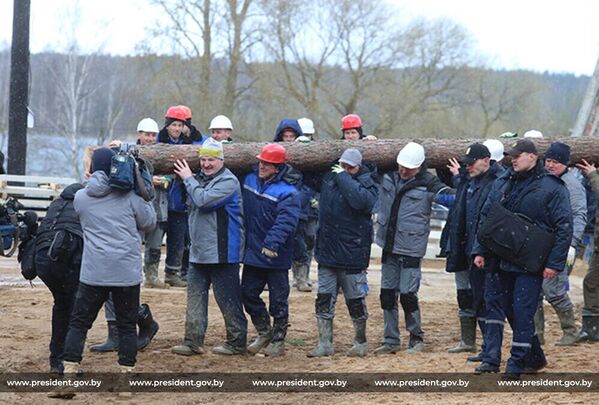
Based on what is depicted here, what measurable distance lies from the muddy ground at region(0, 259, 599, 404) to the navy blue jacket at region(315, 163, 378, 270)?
1000 mm

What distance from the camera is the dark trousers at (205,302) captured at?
373 inches

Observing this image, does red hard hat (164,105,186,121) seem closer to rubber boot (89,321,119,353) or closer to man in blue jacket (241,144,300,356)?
man in blue jacket (241,144,300,356)

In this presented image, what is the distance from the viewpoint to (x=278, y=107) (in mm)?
39625

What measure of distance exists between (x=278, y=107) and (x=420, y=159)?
30.3 metres

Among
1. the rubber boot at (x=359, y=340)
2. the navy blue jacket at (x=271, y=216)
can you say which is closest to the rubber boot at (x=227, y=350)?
the navy blue jacket at (x=271, y=216)

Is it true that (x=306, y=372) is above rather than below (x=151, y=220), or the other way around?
below

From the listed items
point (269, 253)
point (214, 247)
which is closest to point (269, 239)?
point (269, 253)

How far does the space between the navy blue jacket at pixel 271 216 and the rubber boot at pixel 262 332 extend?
0.61 metres

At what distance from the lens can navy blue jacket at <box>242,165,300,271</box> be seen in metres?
9.38

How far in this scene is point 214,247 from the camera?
9.27 m

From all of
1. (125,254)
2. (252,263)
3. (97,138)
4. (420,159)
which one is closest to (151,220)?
(125,254)

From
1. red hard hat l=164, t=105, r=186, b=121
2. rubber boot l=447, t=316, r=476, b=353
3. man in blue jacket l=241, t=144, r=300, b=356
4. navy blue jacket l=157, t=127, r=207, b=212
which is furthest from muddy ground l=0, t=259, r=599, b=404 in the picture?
red hard hat l=164, t=105, r=186, b=121

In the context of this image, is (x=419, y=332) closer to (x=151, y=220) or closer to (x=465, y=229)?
(x=465, y=229)

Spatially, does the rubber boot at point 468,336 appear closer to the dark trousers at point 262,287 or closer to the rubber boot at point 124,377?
the dark trousers at point 262,287
